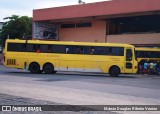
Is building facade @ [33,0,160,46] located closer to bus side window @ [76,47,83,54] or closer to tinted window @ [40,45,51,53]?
bus side window @ [76,47,83,54]

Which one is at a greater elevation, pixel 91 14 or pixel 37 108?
pixel 91 14

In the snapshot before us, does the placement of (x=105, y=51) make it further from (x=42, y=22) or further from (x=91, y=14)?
(x=42, y=22)

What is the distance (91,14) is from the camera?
41.1m

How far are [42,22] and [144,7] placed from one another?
16408 mm

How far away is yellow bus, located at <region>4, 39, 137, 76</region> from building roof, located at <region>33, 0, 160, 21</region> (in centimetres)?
781

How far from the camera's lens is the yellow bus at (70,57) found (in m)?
29.5

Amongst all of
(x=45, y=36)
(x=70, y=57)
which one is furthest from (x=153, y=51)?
(x=45, y=36)

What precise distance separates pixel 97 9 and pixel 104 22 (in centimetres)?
374

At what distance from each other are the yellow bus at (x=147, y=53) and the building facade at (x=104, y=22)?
6.41ft

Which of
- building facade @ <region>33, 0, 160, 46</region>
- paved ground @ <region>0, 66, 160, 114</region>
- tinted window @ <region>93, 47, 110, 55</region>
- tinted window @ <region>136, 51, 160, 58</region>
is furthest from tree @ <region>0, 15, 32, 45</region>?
paved ground @ <region>0, 66, 160, 114</region>

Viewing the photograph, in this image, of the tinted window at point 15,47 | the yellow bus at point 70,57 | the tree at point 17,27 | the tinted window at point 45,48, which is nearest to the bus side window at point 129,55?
the yellow bus at point 70,57

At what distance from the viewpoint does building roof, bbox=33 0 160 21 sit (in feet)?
118

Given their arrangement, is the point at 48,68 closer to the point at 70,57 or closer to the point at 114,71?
the point at 70,57

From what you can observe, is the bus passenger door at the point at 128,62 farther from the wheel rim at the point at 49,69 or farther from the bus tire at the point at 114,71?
the wheel rim at the point at 49,69
